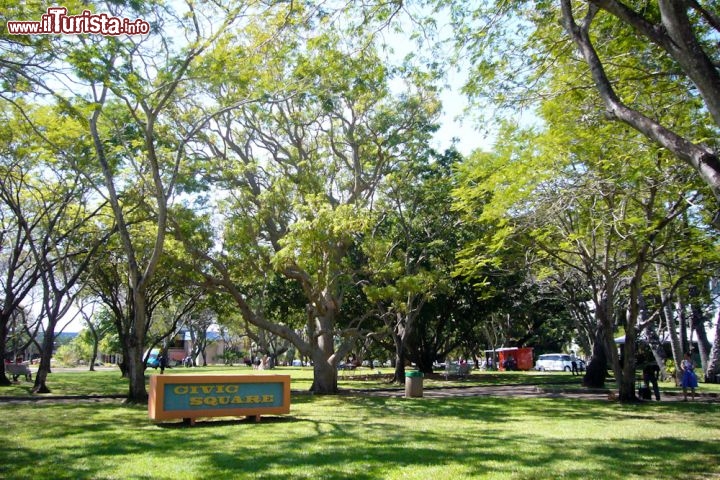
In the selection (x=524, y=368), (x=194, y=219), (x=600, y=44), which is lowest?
(x=524, y=368)

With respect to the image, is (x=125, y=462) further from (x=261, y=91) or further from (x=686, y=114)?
(x=686, y=114)

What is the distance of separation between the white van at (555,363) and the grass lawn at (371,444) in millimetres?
37848

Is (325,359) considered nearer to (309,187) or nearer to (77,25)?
(309,187)

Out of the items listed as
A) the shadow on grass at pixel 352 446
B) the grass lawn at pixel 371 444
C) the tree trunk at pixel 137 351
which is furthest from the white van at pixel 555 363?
the tree trunk at pixel 137 351

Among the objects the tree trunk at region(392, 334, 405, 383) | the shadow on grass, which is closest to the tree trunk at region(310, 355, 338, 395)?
the shadow on grass

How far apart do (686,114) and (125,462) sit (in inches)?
482

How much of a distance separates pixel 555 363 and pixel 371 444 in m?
47.2

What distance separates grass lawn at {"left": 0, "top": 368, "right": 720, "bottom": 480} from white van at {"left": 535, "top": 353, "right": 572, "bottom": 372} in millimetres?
37848

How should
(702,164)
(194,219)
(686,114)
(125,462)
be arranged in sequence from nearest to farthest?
(702,164) < (125,462) < (686,114) < (194,219)

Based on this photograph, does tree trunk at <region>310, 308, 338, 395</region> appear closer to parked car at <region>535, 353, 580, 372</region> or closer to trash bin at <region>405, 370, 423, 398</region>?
trash bin at <region>405, 370, 423, 398</region>

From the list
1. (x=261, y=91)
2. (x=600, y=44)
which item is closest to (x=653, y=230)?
(x=600, y=44)

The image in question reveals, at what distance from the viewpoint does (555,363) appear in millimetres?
52719

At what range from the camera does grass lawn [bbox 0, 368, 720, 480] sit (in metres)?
7.41

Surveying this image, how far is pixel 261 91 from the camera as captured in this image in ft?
46.4
